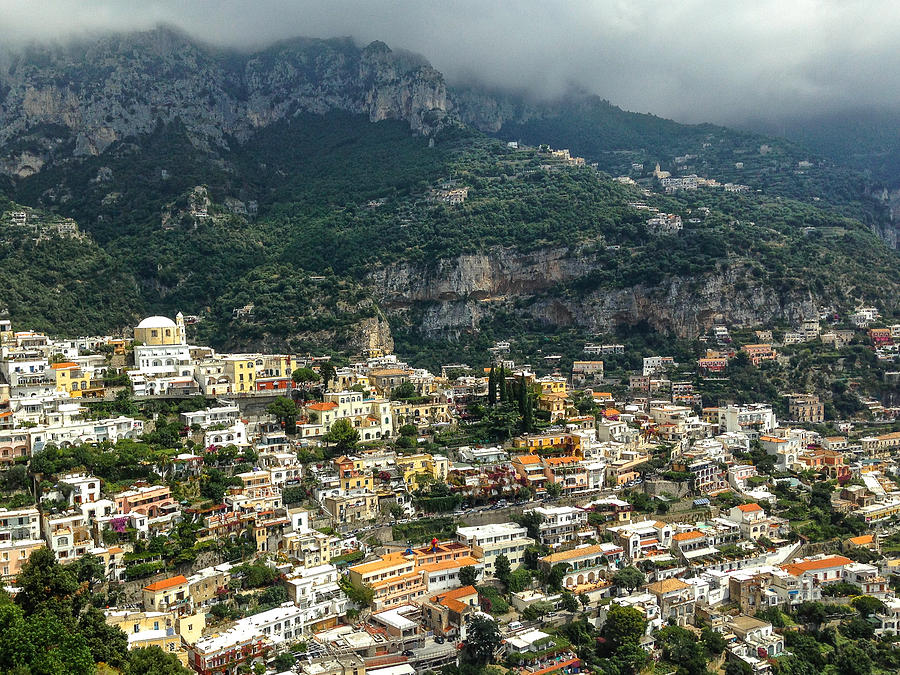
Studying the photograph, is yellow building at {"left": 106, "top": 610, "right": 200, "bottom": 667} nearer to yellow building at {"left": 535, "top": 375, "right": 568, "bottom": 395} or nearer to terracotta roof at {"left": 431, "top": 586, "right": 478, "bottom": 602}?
terracotta roof at {"left": 431, "top": 586, "right": 478, "bottom": 602}

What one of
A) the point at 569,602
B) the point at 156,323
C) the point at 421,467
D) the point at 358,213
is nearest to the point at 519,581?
the point at 569,602

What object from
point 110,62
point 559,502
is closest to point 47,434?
point 559,502

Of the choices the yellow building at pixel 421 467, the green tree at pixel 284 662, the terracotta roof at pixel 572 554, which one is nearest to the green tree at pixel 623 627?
the terracotta roof at pixel 572 554

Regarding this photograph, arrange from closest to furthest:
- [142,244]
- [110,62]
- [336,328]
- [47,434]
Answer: [47,434] < [336,328] < [142,244] < [110,62]

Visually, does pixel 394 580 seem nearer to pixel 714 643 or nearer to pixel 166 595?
pixel 166 595

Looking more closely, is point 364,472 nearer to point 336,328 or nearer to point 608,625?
point 608,625

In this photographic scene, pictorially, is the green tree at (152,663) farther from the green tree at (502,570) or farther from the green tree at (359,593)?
the green tree at (502,570)
